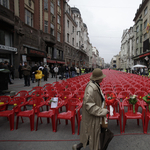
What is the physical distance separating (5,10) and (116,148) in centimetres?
1702

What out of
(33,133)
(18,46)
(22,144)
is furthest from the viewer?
(18,46)

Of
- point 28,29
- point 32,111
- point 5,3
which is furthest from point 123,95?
point 28,29

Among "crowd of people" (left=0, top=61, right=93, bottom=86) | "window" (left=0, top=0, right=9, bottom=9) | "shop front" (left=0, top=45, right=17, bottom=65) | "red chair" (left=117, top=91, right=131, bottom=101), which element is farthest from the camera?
"shop front" (left=0, top=45, right=17, bottom=65)

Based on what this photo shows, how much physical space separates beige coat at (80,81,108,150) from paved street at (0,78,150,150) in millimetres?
884

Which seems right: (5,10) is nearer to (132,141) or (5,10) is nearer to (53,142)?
(53,142)

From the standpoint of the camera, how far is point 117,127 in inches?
153

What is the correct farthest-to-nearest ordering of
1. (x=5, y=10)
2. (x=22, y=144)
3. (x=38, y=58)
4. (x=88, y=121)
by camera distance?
(x=38, y=58) < (x=5, y=10) < (x=22, y=144) < (x=88, y=121)

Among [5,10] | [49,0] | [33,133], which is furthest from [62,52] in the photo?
[33,133]

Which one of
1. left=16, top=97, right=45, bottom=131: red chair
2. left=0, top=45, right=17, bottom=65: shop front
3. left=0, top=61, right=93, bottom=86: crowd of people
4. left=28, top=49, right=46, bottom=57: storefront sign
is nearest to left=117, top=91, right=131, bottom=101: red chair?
left=16, top=97, right=45, bottom=131: red chair

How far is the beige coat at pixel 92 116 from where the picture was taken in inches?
78.9

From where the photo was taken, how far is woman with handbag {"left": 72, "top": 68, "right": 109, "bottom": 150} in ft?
6.59

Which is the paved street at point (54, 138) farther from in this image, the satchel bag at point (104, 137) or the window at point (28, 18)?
the window at point (28, 18)

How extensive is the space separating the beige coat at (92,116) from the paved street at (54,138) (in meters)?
0.88

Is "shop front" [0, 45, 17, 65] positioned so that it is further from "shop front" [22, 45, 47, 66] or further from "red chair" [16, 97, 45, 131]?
"red chair" [16, 97, 45, 131]
